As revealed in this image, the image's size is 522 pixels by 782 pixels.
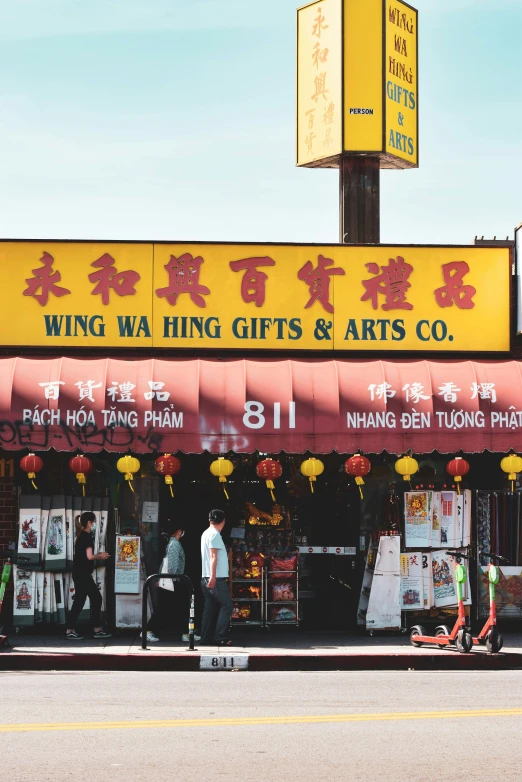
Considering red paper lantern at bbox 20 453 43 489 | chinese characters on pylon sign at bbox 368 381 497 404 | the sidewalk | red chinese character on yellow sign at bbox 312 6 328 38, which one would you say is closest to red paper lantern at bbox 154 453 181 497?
red paper lantern at bbox 20 453 43 489

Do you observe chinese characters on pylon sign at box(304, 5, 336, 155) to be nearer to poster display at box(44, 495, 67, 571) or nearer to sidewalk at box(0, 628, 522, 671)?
poster display at box(44, 495, 67, 571)

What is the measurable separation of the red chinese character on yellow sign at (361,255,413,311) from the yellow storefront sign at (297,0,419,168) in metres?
2.80

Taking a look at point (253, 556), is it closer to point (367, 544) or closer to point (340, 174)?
point (367, 544)

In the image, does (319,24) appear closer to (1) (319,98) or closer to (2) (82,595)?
(1) (319,98)

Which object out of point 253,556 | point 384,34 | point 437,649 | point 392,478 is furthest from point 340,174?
point 437,649

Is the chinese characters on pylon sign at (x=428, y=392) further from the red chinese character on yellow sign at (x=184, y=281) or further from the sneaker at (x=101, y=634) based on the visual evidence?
the sneaker at (x=101, y=634)


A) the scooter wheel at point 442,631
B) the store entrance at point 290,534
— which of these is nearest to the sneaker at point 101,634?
the store entrance at point 290,534

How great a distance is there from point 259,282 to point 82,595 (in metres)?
5.47

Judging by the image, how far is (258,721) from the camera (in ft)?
31.8

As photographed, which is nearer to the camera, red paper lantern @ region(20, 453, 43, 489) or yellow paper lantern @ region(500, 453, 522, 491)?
red paper lantern @ region(20, 453, 43, 489)

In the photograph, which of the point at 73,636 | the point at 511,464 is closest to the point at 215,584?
the point at 73,636

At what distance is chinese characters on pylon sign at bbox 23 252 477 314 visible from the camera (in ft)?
57.6

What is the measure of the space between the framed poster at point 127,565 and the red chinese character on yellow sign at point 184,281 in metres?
3.70

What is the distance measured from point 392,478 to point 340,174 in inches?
229
